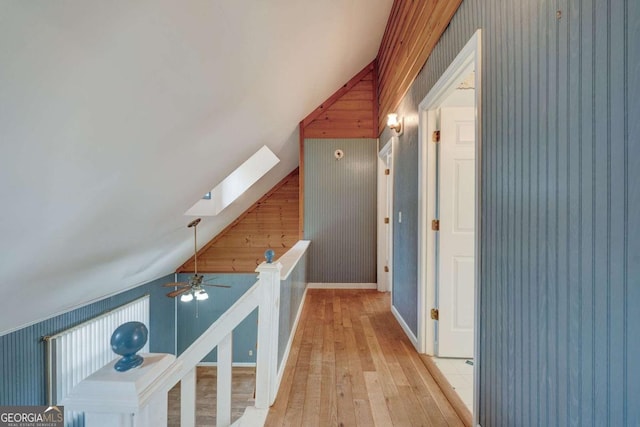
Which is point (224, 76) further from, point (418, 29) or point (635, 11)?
point (635, 11)

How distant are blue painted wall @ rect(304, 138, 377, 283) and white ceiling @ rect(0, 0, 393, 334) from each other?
1.05 m

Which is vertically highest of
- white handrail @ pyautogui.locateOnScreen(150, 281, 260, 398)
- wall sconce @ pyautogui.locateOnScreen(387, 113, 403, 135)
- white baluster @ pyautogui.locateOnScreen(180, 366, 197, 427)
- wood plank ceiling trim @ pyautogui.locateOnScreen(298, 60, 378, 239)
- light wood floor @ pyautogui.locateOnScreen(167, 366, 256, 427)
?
wood plank ceiling trim @ pyautogui.locateOnScreen(298, 60, 378, 239)

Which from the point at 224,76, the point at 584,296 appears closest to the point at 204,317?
the point at 224,76

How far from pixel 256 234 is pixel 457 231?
462 cm

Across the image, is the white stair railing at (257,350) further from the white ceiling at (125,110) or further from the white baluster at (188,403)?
the white ceiling at (125,110)

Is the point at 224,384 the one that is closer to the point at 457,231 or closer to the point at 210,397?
the point at 457,231

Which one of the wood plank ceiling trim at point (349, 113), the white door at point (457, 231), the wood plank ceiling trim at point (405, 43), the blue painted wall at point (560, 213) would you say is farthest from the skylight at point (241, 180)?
the blue painted wall at point (560, 213)

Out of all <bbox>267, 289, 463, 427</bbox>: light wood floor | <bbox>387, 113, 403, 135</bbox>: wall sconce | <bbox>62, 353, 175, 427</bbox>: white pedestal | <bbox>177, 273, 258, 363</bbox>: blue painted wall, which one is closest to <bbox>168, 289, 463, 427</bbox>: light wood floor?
<bbox>267, 289, 463, 427</bbox>: light wood floor

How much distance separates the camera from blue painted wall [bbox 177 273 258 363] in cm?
565

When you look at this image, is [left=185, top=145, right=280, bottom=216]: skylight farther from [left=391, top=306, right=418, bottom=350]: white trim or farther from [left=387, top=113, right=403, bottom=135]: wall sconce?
[left=391, top=306, right=418, bottom=350]: white trim

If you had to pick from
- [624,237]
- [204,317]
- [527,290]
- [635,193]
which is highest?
[635,193]

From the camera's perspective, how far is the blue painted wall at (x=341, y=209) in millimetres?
4199

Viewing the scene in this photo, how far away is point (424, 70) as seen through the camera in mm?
2197

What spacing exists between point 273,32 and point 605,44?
1.75 meters
